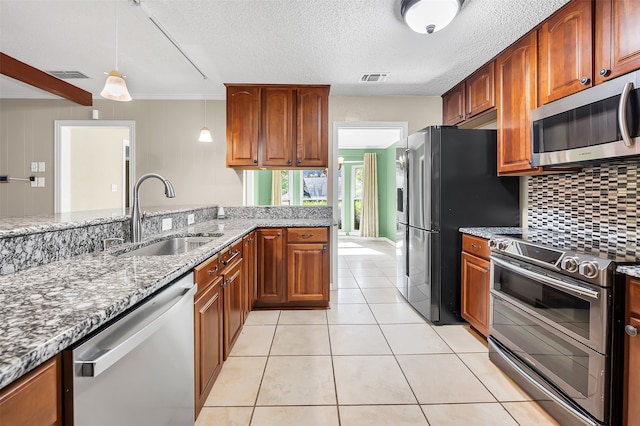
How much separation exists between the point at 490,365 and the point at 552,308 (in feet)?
2.30

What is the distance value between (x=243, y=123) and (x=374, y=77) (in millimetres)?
1501

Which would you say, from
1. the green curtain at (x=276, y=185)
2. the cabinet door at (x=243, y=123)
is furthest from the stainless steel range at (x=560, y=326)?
the green curtain at (x=276, y=185)

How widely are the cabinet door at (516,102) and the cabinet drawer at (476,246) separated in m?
0.61

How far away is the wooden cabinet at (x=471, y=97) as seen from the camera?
277 centimetres

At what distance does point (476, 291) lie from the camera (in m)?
2.42

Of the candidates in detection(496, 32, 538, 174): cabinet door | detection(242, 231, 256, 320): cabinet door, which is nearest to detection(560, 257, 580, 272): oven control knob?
detection(496, 32, 538, 174): cabinet door

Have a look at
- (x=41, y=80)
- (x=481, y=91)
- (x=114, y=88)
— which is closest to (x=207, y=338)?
(x=114, y=88)

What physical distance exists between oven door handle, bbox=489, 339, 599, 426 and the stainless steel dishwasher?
5.78 ft

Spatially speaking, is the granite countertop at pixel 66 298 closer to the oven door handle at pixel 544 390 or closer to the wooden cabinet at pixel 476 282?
the oven door handle at pixel 544 390

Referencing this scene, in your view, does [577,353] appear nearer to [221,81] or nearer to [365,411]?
[365,411]

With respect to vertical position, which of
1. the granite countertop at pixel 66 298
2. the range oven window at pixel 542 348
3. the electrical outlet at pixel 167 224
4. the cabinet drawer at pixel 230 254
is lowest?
the range oven window at pixel 542 348

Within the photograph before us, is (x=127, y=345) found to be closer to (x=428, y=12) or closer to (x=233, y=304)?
(x=233, y=304)

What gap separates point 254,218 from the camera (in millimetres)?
3770

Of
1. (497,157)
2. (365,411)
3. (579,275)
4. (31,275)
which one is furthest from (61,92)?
(579,275)
